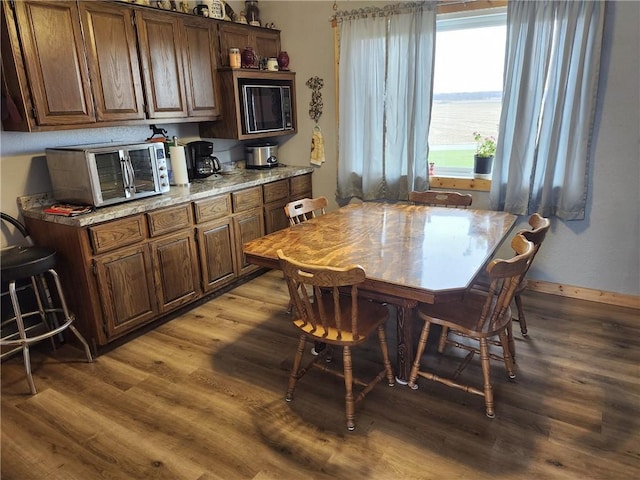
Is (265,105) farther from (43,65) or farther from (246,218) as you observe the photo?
(43,65)

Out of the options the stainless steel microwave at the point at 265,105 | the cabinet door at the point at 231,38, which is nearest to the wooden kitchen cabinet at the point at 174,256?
the stainless steel microwave at the point at 265,105

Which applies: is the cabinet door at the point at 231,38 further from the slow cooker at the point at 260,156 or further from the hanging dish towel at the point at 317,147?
the hanging dish towel at the point at 317,147

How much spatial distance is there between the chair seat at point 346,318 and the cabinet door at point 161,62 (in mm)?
1962

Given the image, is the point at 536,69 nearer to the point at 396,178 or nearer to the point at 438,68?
the point at 438,68

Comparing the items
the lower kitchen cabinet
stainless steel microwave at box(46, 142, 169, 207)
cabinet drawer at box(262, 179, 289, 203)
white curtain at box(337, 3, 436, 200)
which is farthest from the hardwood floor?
white curtain at box(337, 3, 436, 200)

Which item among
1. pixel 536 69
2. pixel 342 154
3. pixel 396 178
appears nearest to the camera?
pixel 536 69

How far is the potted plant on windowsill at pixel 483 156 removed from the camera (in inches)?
137

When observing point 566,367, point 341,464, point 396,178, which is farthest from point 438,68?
point 341,464

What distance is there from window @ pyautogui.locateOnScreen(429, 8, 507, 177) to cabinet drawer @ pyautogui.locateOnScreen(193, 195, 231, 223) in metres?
1.83

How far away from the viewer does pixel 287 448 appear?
193cm

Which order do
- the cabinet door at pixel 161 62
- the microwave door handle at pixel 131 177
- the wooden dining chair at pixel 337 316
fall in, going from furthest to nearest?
1. the cabinet door at pixel 161 62
2. the microwave door handle at pixel 131 177
3. the wooden dining chair at pixel 337 316

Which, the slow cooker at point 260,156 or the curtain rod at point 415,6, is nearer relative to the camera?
the curtain rod at point 415,6

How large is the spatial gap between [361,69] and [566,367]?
9.07 feet

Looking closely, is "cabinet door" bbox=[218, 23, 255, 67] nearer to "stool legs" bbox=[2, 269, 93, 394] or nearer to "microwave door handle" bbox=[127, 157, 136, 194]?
"microwave door handle" bbox=[127, 157, 136, 194]
